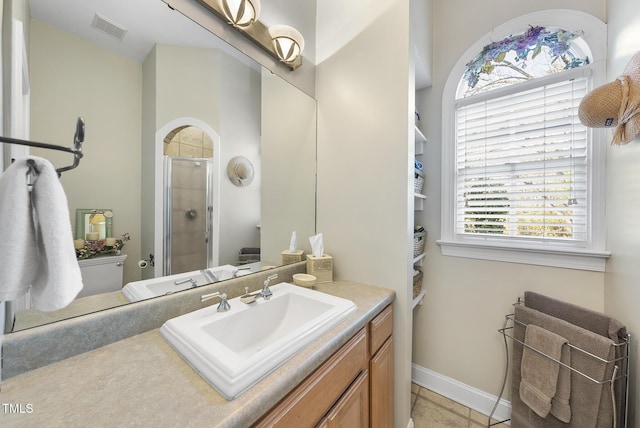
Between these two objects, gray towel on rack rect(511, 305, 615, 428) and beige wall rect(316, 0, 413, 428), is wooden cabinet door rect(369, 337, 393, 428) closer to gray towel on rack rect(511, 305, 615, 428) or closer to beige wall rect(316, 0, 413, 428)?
beige wall rect(316, 0, 413, 428)

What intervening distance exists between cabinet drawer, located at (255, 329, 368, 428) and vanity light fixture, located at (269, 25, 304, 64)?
→ 1.58 m

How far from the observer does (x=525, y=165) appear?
1.54 m

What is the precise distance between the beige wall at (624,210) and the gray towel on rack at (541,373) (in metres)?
0.25

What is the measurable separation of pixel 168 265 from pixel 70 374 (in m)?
0.41

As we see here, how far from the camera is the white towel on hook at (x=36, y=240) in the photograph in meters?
0.42

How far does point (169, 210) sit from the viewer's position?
0.98 m

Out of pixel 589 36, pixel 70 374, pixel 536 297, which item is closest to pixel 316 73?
pixel 589 36

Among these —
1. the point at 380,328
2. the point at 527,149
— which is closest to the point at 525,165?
the point at 527,149

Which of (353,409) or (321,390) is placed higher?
(321,390)

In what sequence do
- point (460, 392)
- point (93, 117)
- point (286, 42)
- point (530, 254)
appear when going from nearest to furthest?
point (93, 117) → point (286, 42) → point (530, 254) → point (460, 392)

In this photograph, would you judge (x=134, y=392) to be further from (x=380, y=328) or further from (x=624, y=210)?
(x=624, y=210)

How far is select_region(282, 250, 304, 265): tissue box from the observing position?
60.2 inches

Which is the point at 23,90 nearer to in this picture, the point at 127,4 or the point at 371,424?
the point at 127,4

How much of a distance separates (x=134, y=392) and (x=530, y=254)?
2030mm
